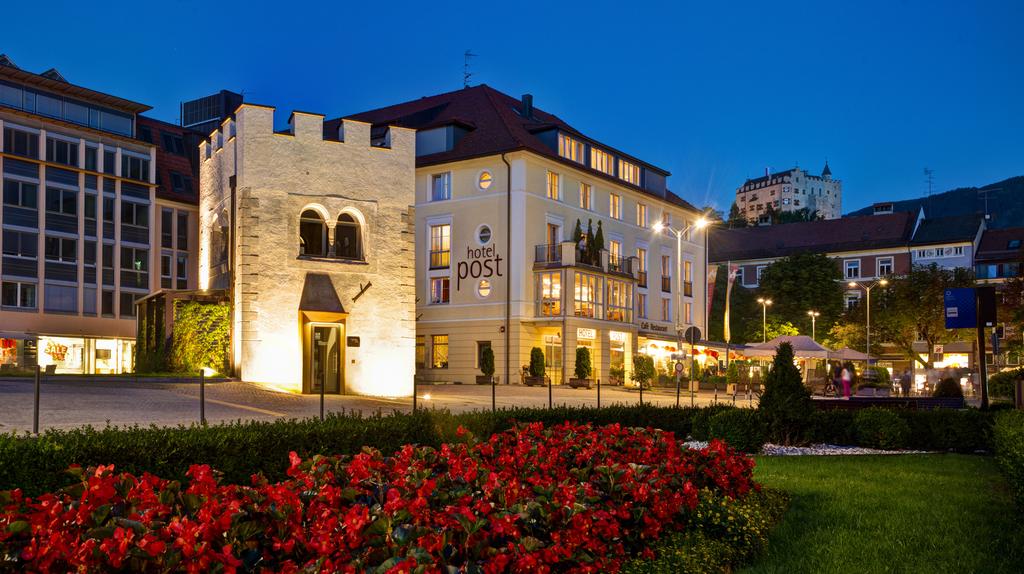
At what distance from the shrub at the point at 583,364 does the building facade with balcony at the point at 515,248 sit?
5.01 feet

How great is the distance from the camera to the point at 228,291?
2784 cm

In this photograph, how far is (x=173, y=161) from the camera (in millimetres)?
62188

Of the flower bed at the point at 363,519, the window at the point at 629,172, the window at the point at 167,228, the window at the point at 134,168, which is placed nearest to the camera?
the flower bed at the point at 363,519

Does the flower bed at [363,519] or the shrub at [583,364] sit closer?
the flower bed at [363,519]

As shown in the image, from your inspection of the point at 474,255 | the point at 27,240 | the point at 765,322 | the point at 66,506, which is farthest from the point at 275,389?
the point at 765,322

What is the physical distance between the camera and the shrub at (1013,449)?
29.7 ft

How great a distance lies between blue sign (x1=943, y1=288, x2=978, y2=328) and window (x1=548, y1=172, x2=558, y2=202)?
3167cm

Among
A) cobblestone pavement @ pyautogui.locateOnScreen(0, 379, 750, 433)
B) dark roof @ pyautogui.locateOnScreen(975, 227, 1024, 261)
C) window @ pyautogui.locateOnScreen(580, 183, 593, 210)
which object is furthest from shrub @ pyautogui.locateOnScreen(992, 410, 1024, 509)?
dark roof @ pyautogui.locateOnScreen(975, 227, 1024, 261)

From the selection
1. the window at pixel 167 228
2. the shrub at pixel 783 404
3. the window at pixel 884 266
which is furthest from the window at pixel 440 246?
the window at pixel 884 266

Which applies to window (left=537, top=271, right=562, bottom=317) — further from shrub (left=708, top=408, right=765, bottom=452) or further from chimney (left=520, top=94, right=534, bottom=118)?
shrub (left=708, top=408, right=765, bottom=452)

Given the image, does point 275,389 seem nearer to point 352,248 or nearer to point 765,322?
point 352,248

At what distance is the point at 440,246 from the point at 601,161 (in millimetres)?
12089

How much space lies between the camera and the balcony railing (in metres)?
52.0

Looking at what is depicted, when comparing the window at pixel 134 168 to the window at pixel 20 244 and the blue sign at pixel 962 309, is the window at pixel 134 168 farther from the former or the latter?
the blue sign at pixel 962 309
